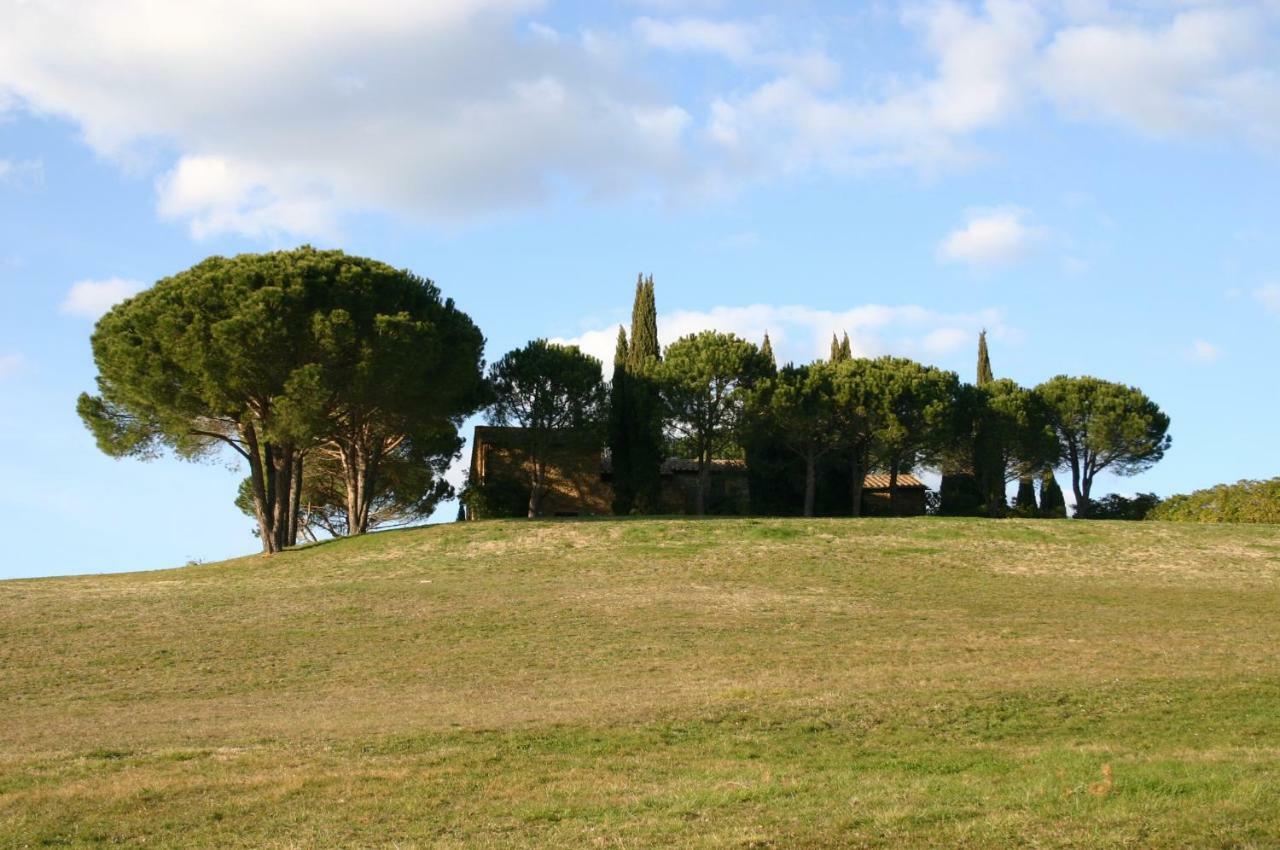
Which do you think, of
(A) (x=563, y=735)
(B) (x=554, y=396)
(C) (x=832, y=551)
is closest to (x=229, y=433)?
(B) (x=554, y=396)

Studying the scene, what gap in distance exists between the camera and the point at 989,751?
14172 mm

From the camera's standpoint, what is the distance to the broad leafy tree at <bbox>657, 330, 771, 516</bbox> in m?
54.8

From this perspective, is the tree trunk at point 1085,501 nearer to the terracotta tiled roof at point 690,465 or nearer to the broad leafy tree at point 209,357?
the terracotta tiled roof at point 690,465

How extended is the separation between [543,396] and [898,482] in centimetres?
1930

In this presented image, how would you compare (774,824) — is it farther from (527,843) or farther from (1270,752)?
(1270,752)

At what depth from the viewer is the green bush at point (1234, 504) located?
49.8 m

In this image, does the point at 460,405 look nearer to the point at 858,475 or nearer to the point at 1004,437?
the point at 858,475

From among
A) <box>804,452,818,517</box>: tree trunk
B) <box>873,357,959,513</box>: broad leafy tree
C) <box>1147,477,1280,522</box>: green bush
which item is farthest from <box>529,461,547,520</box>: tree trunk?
<box>1147,477,1280,522</box>: green bush

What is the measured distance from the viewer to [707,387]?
180 feet

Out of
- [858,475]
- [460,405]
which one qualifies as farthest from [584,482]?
[858,475]

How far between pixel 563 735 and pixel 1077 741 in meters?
6.32

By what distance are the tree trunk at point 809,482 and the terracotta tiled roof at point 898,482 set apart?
5.61 metres

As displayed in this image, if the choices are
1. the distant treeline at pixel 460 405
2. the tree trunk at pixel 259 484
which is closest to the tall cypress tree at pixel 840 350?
the distant treeline at pixel 460 405

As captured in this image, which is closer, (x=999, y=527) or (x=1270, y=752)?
(x=1270, y=752)
